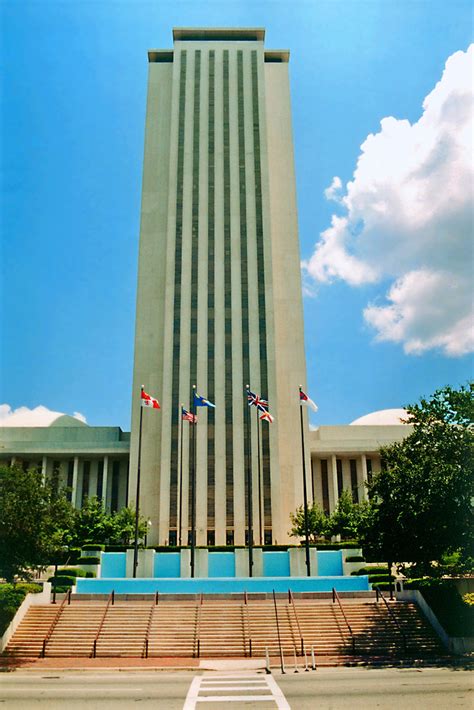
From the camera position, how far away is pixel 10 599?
27797 millimetres

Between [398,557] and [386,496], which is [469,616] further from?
[386,496]

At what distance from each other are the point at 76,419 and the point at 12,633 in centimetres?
6224

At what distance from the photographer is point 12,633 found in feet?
88.0

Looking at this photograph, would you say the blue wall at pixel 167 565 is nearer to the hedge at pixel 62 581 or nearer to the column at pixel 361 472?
the hedge at pixel 62 581

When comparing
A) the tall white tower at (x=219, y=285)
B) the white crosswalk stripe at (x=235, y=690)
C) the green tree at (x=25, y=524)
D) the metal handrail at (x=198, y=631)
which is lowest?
the white crosswalk stripe at (x=235, y=690)

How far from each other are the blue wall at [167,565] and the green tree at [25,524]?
1093cm

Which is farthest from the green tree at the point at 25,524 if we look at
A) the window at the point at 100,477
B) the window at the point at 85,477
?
the window at the point at 85,477

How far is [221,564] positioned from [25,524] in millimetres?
16305

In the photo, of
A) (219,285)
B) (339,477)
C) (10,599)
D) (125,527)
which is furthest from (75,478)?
(10,599)

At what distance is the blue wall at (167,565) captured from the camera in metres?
40.1

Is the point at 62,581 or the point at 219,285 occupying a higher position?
the point at 219,285

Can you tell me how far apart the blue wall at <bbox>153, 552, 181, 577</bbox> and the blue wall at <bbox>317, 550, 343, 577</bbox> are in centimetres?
964

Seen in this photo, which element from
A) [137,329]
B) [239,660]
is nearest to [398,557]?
[239,660]

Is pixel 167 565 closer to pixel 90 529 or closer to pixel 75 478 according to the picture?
pixel 90 529
